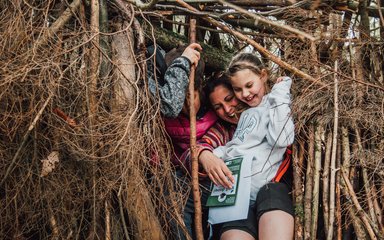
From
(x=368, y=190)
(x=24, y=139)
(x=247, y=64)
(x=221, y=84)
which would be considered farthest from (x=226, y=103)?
(x=24, y=139)

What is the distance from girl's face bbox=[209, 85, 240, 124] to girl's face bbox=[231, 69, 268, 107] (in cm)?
5

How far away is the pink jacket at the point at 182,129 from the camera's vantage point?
2.98 metres

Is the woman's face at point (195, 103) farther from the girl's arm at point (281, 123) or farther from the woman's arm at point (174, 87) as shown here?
the girl's arm at point (281, 123)

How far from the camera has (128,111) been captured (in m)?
2.61

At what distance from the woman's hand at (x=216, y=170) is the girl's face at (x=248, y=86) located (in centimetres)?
36

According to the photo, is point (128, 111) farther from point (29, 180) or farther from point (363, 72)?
point (363, 72)

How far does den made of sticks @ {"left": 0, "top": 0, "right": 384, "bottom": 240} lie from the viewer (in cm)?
255

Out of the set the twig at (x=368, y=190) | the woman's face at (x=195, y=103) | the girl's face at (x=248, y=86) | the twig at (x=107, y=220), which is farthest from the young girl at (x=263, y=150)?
the twig at (x=107, y=220)

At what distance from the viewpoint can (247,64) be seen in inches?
119

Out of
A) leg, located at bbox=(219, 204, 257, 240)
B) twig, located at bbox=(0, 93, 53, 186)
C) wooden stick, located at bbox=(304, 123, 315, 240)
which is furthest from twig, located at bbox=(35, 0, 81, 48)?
wooden stick, located at bbox=(304, 123, 315, 240)

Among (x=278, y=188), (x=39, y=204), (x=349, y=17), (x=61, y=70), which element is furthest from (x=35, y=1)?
(x=349, y=17)

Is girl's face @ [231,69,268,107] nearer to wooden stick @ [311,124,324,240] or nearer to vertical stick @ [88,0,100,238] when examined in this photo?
wooden stick @ [311,124,324,240]

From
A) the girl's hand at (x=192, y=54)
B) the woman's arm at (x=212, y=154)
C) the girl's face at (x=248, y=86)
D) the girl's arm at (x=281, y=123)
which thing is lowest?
the woman's arm at (x=212, y=154)

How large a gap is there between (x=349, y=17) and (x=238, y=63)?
72 cm
